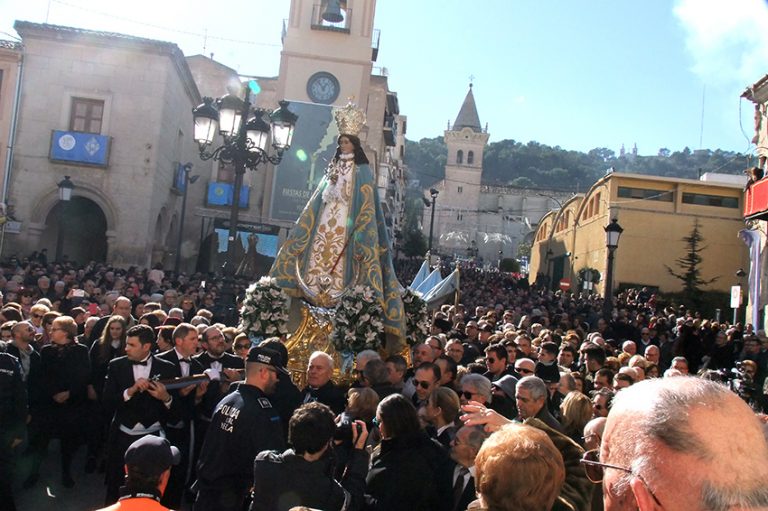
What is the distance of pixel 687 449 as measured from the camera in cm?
173

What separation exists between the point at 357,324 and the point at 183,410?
98.9 inches

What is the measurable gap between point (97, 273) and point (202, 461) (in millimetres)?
16588

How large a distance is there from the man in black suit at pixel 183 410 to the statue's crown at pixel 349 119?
350 cm

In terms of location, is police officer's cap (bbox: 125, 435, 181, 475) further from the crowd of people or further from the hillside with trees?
the hillside with trees

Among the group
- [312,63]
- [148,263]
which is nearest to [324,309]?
[148,263]

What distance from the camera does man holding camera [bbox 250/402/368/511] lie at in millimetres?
4129

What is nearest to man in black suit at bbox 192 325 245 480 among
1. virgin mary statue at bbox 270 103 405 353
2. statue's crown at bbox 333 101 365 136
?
virgin mary statue at bbox 270 103 405 353

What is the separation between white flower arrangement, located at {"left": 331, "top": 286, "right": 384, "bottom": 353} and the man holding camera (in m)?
4.14

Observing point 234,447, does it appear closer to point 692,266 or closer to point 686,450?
point 686,450

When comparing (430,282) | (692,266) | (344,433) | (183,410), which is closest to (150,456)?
(344,433)

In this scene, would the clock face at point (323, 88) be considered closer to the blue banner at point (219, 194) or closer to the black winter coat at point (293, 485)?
the blue banner at point (219, 194)

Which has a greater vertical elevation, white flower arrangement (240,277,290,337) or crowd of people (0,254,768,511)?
white flower arrangement (240,277,290,337)

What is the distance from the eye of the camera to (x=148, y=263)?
29859mm

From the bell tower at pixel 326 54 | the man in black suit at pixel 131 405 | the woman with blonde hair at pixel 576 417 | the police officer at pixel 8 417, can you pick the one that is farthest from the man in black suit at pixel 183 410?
the bell tower at pixel 326 54
